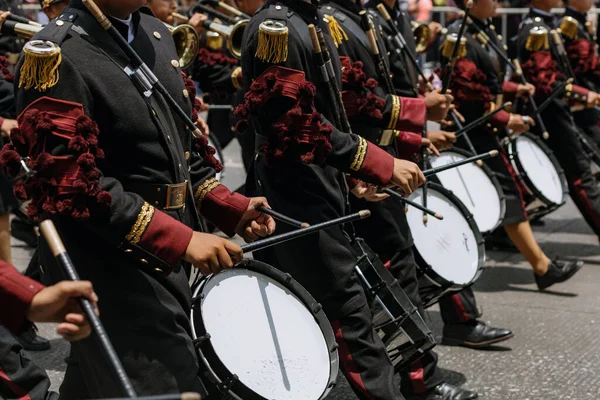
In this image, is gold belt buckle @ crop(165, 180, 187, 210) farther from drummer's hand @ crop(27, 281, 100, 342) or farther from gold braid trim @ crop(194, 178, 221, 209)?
drummer's hand @ crop(27, 281, 100, 342)

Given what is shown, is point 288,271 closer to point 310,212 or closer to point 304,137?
point 310,212

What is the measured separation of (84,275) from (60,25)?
0.69 metres

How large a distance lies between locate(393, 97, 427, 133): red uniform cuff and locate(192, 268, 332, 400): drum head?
128cm

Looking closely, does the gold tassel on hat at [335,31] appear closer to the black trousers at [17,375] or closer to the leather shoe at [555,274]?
the black trousers at [17,375]

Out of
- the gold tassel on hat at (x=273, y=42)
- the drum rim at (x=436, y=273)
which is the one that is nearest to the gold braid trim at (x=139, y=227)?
the gold tassel on hat at (x=273, y=42)

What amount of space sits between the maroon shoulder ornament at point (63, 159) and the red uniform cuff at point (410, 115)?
1850 mm

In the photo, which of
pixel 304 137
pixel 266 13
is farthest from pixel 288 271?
pixel 266 13

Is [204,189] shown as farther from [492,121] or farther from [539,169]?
[539,169]

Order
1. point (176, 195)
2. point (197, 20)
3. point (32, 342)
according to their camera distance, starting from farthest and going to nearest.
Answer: point (197, 20) → point (32, 342) → point (176, 195)

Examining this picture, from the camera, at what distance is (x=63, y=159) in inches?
107

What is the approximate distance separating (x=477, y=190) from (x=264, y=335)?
303 centimetres

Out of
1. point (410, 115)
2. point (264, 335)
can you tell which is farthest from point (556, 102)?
point (264, 335)

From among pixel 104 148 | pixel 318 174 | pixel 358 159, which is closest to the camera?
pixel 104 148

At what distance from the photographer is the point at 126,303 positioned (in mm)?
2906
